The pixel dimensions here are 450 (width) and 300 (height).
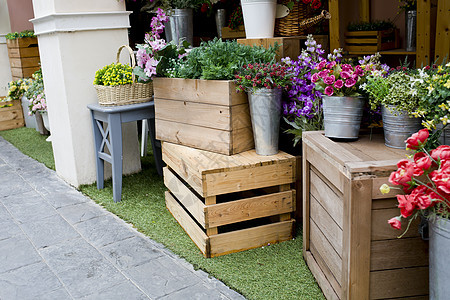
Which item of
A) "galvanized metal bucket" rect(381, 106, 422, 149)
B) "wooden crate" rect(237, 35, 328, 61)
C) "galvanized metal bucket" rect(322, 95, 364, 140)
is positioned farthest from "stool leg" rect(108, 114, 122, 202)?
"galvanized metal bucket" rect(381, 106, 422, 149)

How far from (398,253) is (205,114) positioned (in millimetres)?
1293

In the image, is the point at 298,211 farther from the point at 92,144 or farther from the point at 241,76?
the point at 92,144

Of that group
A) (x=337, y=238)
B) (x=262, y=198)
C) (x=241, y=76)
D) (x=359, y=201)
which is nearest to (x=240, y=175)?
(x=262, y=198)

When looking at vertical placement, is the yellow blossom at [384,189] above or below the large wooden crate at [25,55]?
below

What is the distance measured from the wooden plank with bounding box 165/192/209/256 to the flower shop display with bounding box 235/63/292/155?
52 cm

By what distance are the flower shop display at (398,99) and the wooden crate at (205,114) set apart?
785 millimetres

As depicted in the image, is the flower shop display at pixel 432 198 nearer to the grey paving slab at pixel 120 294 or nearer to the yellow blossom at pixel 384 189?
the yellow blossom at pixel 384 189

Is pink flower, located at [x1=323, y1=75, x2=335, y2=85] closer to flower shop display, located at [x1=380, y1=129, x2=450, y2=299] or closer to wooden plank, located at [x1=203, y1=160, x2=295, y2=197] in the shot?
flower shop display, located at [x1=380, y1=129, x2=450, y2=299]

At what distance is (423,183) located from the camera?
1.46 m

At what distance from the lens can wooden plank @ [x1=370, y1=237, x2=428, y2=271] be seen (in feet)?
5.26

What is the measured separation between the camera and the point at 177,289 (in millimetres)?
2053

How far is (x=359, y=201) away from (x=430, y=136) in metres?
0.36

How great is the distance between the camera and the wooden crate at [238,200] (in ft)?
7.43

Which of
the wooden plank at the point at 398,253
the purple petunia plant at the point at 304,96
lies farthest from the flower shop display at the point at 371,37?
the wooden plank at the point at 398,253
